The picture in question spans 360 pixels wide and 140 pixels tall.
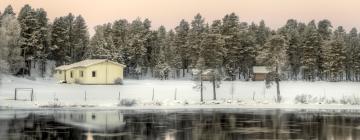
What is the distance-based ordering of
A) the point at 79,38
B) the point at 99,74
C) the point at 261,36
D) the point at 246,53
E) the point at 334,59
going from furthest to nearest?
the point at 261,36, the point at 79,38, the point at 246,53, the point at 334,59, the point at 99,74

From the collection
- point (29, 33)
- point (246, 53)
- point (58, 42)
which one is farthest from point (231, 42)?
point (29, 33)

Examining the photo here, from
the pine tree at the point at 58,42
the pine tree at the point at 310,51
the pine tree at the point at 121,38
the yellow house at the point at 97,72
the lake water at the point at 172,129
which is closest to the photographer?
the lake water at the point at 172,129

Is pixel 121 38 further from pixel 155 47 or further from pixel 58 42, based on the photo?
pixel 58 42

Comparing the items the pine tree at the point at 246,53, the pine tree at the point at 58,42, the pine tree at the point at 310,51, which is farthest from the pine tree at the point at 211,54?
the pine tree at the point at 310,51

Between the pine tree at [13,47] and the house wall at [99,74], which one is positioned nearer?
the house wall at [99,74]

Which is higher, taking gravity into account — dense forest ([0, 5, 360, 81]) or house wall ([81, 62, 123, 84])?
dense forest ([0, 5, 360, 81])

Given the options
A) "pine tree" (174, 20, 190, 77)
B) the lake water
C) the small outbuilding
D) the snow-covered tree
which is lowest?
the lake water

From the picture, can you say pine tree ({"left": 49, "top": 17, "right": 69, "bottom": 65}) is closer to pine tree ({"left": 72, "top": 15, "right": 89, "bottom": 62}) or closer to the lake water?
pine tree ({"left": 72, "top": 15, "right": 89, "bottom": 62})

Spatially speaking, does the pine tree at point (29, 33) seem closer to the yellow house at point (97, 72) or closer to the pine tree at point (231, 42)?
the yellow house at point (97, 72)

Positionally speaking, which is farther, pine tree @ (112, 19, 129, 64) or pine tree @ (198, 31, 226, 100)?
pine tree @ (112, 19, 129, 64)

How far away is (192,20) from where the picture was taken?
17100 centimetres

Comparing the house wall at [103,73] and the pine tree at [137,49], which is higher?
the pine tree at [137,49]

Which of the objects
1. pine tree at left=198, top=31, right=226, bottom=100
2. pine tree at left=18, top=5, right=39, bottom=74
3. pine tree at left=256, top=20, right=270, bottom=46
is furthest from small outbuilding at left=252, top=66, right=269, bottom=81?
pine tree at left=198, top=31, right=226, bottom=100

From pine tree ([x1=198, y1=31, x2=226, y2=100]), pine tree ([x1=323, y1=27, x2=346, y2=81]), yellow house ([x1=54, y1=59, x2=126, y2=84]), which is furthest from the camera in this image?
pine tree ([x1=323, y1=27, x2=346, y2=81])
